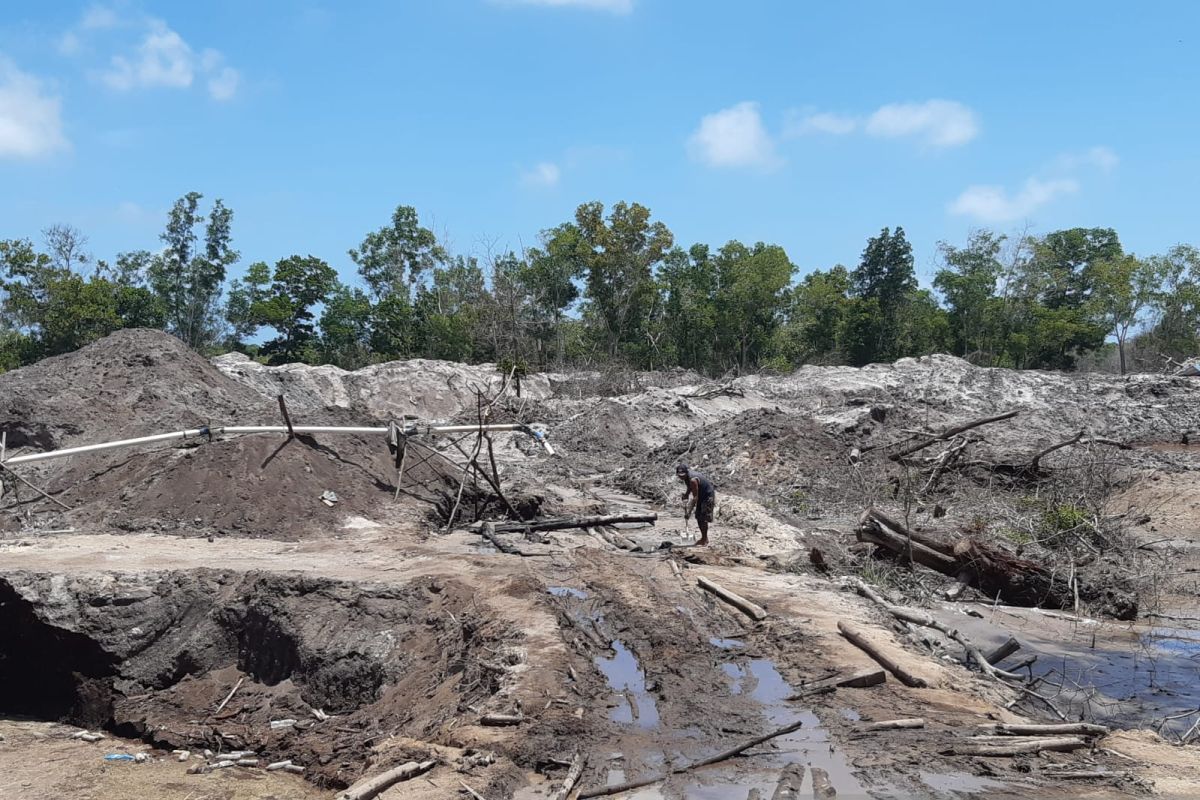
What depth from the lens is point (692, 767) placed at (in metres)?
5.66

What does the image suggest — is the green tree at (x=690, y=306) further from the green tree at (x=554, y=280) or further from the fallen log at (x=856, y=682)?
the fallen log at (x=856, y=682)

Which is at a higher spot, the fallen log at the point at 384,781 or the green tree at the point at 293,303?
the green tree at the point at 293,303

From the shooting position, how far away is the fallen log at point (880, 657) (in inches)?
281

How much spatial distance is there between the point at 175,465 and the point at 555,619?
7574 mm

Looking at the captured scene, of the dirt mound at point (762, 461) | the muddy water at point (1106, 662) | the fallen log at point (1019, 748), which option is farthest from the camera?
the dirt mound at point (762, 461)

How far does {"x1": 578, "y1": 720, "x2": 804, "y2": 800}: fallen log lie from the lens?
17.6 feet

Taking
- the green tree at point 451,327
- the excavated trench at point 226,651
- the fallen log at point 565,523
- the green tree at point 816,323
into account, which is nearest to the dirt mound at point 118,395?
the fallen log at point 565,523

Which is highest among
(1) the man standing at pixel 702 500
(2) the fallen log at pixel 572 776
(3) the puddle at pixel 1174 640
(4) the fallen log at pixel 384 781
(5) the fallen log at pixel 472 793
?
(1) the man standing at pixel 702 500

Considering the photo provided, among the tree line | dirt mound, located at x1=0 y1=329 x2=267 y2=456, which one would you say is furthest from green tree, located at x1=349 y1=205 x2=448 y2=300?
dirt mound, located at x1=0 y1=329 x2=267 y2=456

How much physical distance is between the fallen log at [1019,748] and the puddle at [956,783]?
0.88ft

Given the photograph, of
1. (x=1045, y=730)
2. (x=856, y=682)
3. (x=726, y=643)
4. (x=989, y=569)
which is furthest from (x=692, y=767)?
(x=989, y=569)

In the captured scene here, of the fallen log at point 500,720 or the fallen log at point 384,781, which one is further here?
the fallen log at point 500,720

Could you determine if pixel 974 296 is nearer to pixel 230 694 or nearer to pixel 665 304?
pixel 665 304

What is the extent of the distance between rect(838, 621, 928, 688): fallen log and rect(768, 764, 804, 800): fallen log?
5.96 feet
